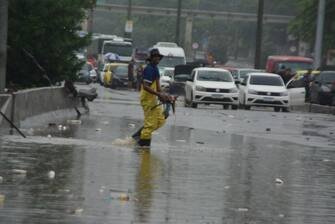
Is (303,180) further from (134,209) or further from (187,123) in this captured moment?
(187,123)

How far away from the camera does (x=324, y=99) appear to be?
47625mm

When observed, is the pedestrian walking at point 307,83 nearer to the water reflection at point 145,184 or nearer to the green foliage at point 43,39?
the green foliage at point 43,39

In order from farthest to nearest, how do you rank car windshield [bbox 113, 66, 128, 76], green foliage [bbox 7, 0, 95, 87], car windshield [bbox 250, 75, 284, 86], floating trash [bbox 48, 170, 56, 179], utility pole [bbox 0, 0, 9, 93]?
1. car windshield [bbox 113, 66, 128, 76]
2. car windshield [bbox 250, 75, 284, 86]
3. green foliage [bbox 7, 0, 95, 87]
4. utility pole [bbox 0, 0, 9, 93]
5. floating trash [bbox 48, 170, 56, 179]

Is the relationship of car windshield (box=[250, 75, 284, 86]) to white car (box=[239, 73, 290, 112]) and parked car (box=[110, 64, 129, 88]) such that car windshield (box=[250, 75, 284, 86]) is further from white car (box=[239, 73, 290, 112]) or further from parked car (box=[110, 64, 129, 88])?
parked car (box=[110, 64, 129, 88])

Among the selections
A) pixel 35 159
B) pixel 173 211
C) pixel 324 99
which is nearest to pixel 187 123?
pixel 35 159

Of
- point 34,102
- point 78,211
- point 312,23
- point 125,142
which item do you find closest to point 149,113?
point 125,142

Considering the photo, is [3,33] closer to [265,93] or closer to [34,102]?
[34,102]

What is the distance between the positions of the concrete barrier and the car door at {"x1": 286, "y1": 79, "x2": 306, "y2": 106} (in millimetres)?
16449

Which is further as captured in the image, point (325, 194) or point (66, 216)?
point (325, 194)

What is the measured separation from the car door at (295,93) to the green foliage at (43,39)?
1610cm

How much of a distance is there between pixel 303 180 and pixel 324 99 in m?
32.6

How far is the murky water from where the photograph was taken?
11.2m

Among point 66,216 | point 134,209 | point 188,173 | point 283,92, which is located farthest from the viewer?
point 283,92

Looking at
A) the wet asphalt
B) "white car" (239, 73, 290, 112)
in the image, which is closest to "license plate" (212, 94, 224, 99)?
"white car" (239, 73, 290, 112)
